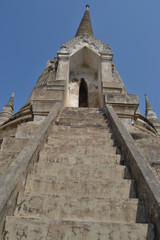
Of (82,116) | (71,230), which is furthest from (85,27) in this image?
(71,230)

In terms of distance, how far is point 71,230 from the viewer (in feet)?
6.53

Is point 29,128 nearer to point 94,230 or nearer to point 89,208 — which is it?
point 89,208

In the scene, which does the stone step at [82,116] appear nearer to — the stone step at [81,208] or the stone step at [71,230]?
the stone step at [81,208]

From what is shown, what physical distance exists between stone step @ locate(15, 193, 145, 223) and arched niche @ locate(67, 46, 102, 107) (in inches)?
336

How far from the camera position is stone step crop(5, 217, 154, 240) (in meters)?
1.96

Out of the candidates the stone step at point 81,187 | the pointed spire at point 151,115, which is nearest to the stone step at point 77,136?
the stone step at point 81,187

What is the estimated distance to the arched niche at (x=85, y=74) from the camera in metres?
11.1

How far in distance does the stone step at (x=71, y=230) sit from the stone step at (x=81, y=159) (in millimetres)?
1392

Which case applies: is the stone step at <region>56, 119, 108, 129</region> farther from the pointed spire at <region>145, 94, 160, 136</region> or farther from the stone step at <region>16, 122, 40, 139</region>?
the pointed spire at <region>145, 94, 160, 136</region>

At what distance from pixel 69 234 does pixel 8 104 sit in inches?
555

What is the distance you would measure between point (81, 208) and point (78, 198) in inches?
4.6

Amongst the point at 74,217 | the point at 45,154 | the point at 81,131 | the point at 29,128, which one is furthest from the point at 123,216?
the point at 29,128

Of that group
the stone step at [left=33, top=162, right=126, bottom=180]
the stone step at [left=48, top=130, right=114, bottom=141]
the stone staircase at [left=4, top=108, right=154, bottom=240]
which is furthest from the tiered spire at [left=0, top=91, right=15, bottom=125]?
the stone step at [left=33, top=162, right=126, bottom=180]

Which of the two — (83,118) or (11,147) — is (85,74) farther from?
(11,147)
